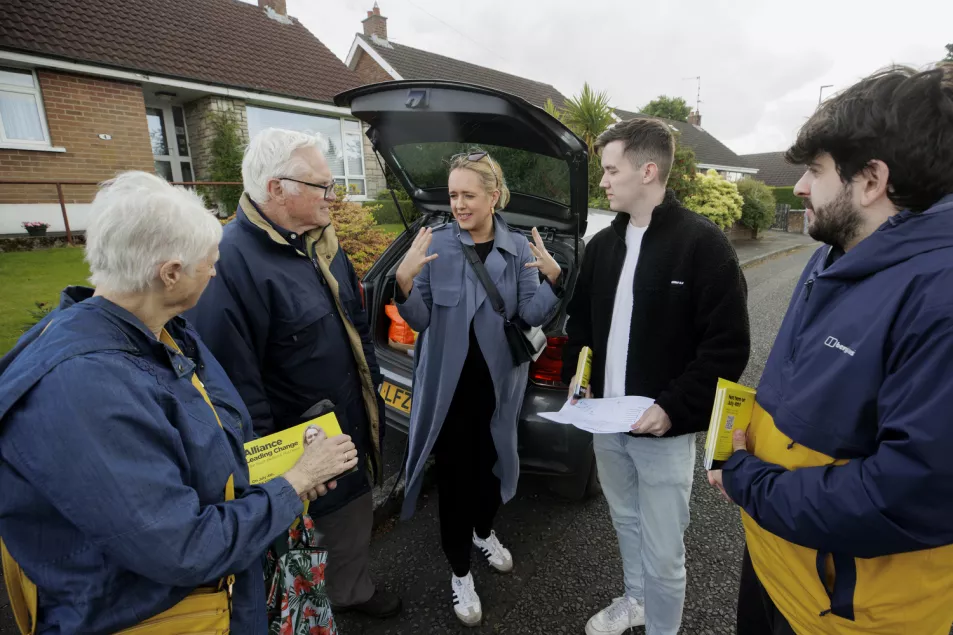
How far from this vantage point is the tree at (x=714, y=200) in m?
11.3

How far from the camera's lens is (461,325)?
1.96m

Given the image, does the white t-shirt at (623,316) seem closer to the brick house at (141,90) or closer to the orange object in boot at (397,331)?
the orange object in boot at (397,331)

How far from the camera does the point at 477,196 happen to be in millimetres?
1983

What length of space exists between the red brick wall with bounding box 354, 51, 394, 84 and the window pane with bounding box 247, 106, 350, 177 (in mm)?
4652

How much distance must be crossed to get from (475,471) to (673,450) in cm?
88

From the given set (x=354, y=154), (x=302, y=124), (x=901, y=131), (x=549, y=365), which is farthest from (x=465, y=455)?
(x=354, y=154)

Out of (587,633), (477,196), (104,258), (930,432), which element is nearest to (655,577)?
(587,633)

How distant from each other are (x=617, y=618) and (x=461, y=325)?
1373 millimetres

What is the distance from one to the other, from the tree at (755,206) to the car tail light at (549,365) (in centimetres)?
1457

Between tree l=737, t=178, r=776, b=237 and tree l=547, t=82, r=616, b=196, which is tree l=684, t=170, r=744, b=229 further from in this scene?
tree l=547, t=82, r=616, b=196

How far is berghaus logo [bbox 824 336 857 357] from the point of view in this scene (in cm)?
95

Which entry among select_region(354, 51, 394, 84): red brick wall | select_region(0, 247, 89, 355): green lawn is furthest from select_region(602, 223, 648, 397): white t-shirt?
select_region(354, 51, 394, 84): red brick wall

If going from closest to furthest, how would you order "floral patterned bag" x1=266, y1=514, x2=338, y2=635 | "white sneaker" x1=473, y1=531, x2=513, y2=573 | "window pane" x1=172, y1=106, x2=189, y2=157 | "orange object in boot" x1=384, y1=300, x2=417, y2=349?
"floral patterned bag" x1=266, y1=514, x2=338, y2=635, "white sneaker" x1=473, y1=531, x2=513, y2=573, "orange object in boot" x1=384, y1=300, x2=417, y2=349, "window pane" x1=172, y1=106, x2=189, y2=157

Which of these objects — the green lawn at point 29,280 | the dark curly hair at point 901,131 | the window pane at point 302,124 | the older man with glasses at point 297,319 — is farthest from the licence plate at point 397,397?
→ the window pane at point 302,124
